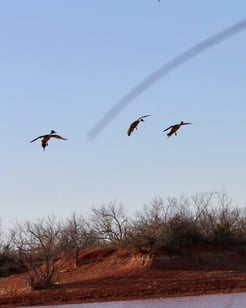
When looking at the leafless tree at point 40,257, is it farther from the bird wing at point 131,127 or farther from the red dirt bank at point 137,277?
the bird wing at point 131,127

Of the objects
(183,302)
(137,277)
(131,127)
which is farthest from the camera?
(137,277)

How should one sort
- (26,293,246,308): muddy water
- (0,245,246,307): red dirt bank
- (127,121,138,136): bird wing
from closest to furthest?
(127,121,138,136): bird wing < (26,293,246,308): muddy water < (0,245,246,307): red dirt bank

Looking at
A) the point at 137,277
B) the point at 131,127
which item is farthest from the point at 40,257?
the point at 131,127

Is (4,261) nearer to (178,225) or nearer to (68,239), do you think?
(68,239)

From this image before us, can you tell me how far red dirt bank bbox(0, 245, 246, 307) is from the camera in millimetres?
27562

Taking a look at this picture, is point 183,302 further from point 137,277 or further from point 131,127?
point 131,127

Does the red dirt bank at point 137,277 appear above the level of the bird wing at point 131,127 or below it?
above

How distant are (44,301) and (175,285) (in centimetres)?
501

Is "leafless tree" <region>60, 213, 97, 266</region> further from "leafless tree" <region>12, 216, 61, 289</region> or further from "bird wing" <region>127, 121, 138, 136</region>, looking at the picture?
"bird wing" <region>127, 121, 138, 136</region>

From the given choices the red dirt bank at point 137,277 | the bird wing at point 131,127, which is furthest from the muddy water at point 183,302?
the bird wing at point 131,127

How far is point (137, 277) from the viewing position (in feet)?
113

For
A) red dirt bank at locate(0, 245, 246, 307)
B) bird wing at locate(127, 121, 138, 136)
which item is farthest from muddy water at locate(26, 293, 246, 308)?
bird wing at locate(127, 121, 138, 136)

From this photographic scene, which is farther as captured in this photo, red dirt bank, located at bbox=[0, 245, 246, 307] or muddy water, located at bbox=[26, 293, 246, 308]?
red dirt bank, located at bbox=[0, 245, 246, 307]

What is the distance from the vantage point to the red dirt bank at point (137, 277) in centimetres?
2756
